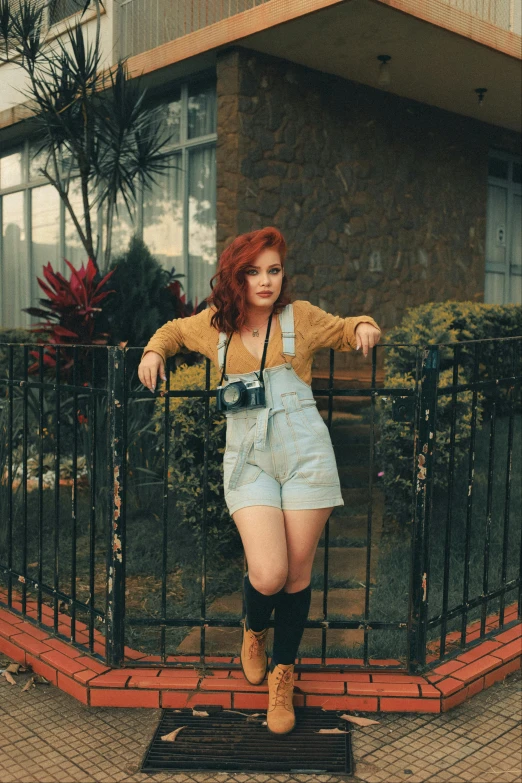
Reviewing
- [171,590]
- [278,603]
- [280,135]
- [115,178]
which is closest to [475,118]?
[280,135]

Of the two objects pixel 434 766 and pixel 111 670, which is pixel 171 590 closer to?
pixel 111 670

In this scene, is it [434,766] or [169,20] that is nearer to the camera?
[434,766]

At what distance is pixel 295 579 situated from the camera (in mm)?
2854

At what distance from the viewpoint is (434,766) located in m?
2.66

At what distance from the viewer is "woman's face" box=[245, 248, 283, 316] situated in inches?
111

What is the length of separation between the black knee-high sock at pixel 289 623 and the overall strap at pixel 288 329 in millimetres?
876

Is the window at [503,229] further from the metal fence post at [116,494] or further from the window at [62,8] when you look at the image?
the metal fence post at [116,494]

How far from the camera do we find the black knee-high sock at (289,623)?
2.89 m

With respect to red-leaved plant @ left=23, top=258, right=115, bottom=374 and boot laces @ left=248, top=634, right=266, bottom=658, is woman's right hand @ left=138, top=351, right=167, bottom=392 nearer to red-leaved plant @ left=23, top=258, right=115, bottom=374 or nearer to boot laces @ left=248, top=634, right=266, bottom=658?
boot laces @ left=248, top=634, right=266, bottom=658

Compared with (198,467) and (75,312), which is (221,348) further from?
(75,312)

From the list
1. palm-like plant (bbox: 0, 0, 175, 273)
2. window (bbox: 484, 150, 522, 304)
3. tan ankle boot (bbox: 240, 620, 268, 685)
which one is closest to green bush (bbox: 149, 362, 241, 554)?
tan ankle boot (bbox: 240, 620, 268, 685)

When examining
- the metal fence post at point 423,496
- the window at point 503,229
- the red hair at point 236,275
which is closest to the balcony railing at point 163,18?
the window at point 503,229

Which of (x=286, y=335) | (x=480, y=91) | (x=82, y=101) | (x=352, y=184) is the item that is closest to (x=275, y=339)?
(x=286, y=335)

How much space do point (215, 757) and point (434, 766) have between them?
0.74m
